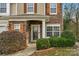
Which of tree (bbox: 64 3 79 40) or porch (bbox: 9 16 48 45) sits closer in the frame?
porch (bbox: 9 16 48 45)

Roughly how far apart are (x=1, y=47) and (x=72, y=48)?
97 centimetres

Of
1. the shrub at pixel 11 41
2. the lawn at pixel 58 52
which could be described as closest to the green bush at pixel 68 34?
the lawn at pixel 58 52

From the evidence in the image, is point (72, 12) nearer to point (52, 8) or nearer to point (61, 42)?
point (52, 8)

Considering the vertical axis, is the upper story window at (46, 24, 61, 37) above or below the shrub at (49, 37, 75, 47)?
above

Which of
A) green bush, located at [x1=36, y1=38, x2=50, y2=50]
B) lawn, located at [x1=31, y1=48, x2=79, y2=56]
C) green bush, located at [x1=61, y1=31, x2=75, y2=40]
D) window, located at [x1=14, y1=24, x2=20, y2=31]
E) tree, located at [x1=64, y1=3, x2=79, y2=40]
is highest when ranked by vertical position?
tree, located at [x1=64, y1=3, x2=79, y2=40]

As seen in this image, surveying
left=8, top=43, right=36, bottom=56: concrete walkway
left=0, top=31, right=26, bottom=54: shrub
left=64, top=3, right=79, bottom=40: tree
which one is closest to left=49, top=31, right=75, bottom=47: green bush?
left=64, top=3, right=79, bottom=40: tree

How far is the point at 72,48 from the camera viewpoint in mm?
2486

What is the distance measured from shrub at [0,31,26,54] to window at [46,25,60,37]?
1.18ft

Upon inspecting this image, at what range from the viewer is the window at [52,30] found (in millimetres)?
2504

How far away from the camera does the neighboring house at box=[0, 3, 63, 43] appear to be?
96.8 inches

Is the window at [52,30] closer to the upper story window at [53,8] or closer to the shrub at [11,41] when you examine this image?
the upper story window at [53,8]

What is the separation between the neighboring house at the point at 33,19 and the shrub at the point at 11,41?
A: 0.07m

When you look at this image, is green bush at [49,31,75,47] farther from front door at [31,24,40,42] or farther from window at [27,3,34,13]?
window at [27,3,34,13]

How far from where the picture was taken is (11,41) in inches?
99.4
